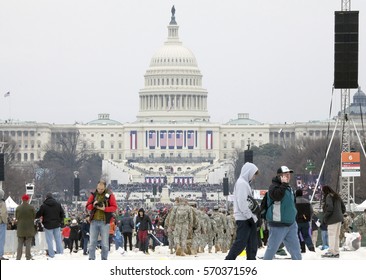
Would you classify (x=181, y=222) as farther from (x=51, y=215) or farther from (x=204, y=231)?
(x=51, y=215)

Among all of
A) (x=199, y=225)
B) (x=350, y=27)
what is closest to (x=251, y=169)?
Result: (x=199, y=225)

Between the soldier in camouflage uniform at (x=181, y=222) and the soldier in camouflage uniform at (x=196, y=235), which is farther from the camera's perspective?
the soldier in camouflage uniform at (x=196, y=235)

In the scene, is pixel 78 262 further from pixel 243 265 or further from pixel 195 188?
pixel 195 188

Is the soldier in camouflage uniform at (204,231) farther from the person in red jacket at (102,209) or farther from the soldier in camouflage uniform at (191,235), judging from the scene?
the person in red jacket at (102,209)

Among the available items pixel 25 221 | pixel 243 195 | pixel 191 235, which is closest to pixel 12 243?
pixel 191 235

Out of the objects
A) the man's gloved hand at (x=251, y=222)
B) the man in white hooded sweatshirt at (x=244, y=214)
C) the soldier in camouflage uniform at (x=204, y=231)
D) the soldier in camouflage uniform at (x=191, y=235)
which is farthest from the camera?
the soldier in camouflage uniform at (x=204, y=231)

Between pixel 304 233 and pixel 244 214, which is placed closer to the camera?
pixel 244 214

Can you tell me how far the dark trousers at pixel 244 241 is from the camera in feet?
64.4

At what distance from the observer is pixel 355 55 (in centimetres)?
3659

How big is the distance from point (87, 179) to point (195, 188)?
13781 millimetres

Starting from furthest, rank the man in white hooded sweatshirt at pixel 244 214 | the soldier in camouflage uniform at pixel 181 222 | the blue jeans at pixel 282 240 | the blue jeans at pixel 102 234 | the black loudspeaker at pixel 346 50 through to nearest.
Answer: the black loudspeaker at pixel 346 50
the soldier in camouflage uniform at pixel 181 222
the blue jeans at pixel 102 234
the man in white hooded sweatshirt at pixel 244 214
the blue jeans at pixel 282 240

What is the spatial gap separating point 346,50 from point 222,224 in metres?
6.77

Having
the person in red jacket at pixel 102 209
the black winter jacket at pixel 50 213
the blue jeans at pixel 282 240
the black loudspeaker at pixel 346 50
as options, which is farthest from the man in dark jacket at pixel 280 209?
the black loudspeaker at pixel 346 50

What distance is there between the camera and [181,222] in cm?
2948
